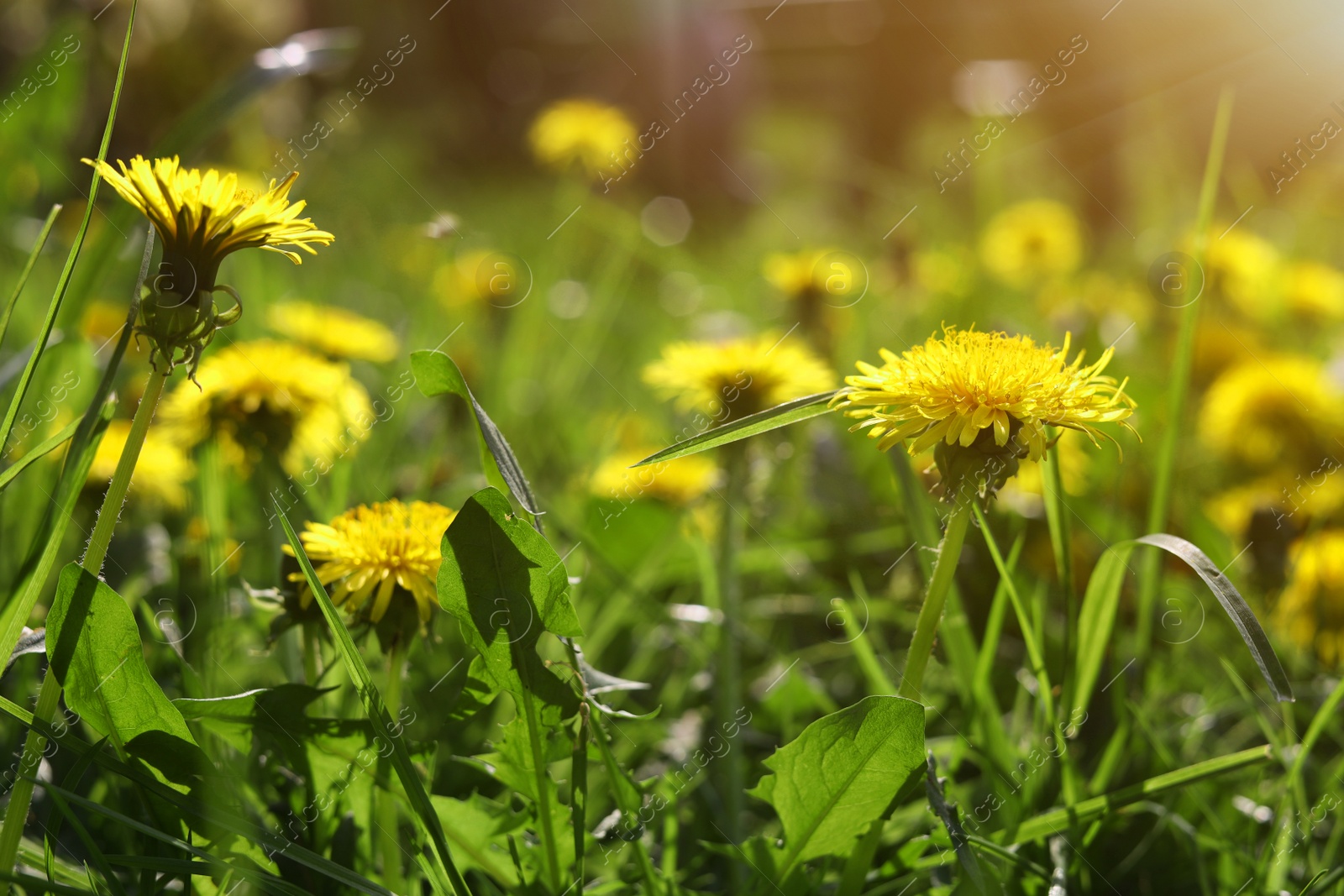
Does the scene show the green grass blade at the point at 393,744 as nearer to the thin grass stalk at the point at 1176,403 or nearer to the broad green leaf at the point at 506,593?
the broad green leaf at the point at 506,593

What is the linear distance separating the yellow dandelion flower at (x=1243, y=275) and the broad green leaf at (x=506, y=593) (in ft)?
6.53

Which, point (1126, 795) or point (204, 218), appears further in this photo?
point (1126, 795)

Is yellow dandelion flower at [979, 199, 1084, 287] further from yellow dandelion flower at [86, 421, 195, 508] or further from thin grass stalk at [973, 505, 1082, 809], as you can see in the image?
yellow dandelion flower at [86, 421, 195, 508]

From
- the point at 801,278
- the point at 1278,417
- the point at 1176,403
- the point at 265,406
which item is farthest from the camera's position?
the point at 801,278

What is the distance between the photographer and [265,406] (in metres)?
1.00

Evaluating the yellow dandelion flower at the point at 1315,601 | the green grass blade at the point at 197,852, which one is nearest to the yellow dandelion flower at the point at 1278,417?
the yellow dandelion flower at the point at 1315,601

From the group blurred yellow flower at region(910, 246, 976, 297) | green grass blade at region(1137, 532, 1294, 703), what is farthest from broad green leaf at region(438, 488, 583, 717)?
blurred yellow flower at region(910, 246, 976, 297)

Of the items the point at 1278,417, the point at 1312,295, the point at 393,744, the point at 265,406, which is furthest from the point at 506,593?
the point at 1312,295

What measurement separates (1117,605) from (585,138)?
161cm

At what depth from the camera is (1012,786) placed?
30.3 inches

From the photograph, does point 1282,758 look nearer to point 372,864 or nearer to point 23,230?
point 372,864

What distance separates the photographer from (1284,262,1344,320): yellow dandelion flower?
214 centimetres

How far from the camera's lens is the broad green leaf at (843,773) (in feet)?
1.88

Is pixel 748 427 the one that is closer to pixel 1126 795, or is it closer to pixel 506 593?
pixel 506 593
